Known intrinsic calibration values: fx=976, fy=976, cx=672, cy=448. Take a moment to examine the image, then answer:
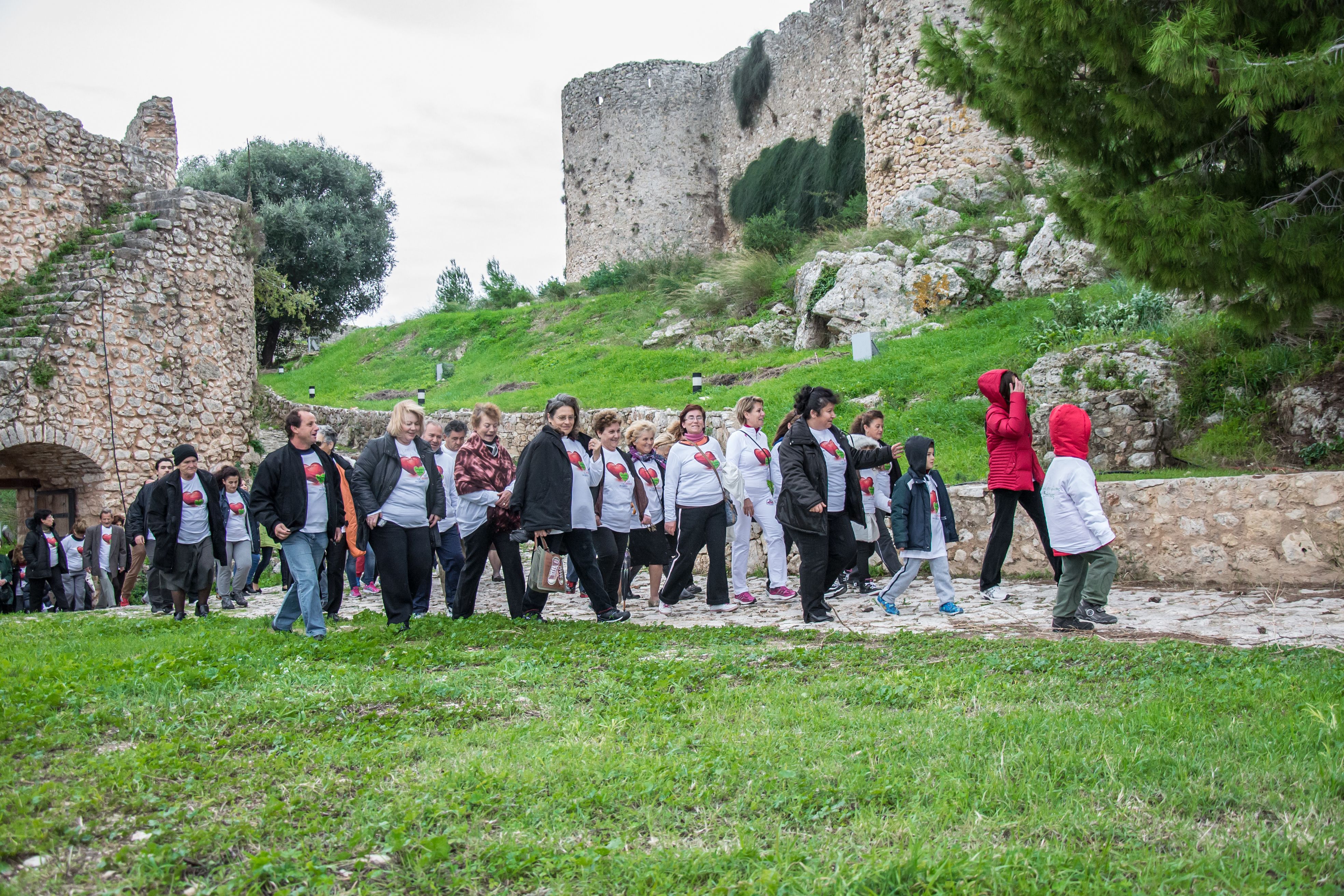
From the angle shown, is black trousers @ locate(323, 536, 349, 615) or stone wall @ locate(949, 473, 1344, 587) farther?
black trousers @ locate(323, 536, 349, 615)

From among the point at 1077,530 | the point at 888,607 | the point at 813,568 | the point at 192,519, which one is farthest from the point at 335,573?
the point at 1077,530

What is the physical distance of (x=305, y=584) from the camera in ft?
23.1

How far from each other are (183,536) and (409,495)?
3.50 metres

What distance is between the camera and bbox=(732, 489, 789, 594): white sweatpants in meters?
8.85

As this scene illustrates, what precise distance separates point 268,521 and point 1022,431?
18.4 ft

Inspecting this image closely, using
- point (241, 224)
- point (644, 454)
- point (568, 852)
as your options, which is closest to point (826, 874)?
point (568, 852)

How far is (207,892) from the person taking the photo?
2406 mm

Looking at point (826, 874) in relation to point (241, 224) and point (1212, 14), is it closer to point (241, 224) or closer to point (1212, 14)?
point (1212, 14)

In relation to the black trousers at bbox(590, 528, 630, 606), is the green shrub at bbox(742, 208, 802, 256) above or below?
above

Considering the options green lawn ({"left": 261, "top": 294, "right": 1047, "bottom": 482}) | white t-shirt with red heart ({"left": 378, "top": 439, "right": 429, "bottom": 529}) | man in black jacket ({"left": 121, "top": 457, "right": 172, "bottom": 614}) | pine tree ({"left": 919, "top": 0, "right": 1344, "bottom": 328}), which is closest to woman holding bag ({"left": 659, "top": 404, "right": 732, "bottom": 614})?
white t-shirt with red heart ({"left": 378, "top": 439, "right": 429, "bottom": 529})

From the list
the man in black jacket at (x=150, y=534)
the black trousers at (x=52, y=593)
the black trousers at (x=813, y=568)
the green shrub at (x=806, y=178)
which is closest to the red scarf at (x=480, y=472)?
the black trousers at (x=813, y=568)

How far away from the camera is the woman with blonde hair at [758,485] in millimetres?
8773

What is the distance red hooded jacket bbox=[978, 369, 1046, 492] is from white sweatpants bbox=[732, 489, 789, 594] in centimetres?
200

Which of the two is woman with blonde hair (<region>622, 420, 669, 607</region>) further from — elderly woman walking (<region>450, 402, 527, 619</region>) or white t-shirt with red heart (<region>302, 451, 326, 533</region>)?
white t-shirt with red heart (<region>302, 451, 326, 533</region>)
